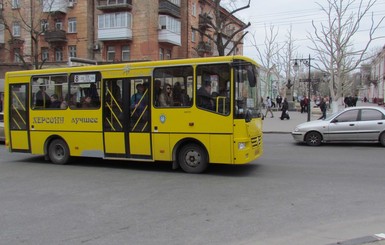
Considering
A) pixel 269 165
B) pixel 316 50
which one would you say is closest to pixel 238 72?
pixel 269 165

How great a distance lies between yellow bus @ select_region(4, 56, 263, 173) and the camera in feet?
30.6

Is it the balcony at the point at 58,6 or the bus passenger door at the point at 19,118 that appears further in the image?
the balcony at the point at 58,6

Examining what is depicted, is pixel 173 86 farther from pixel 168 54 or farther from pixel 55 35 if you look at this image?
pixel 55 35

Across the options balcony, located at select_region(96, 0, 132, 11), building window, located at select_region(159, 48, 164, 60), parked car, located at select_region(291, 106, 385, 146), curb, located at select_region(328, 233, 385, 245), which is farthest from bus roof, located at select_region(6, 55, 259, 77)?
building window, located at select_region(159, 48, 164, 60)

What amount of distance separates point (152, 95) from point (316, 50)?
27.3m

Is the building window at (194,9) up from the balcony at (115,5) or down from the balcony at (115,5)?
up

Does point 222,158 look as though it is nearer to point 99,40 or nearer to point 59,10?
point 99,40

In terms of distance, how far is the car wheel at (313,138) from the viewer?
15292 millimetres

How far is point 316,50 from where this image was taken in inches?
1347

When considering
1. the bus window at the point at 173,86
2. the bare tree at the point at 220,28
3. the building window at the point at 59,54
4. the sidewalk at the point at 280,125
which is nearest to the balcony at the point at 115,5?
the building window at the point at 59,54

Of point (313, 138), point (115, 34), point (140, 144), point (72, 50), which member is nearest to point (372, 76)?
point (115, 34)

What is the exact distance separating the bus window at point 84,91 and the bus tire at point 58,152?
1.26m

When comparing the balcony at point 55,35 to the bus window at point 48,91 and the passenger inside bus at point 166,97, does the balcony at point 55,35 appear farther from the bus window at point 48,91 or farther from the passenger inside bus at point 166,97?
the passenger inside bus at point 166,97

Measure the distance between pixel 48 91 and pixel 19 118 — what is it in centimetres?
145
